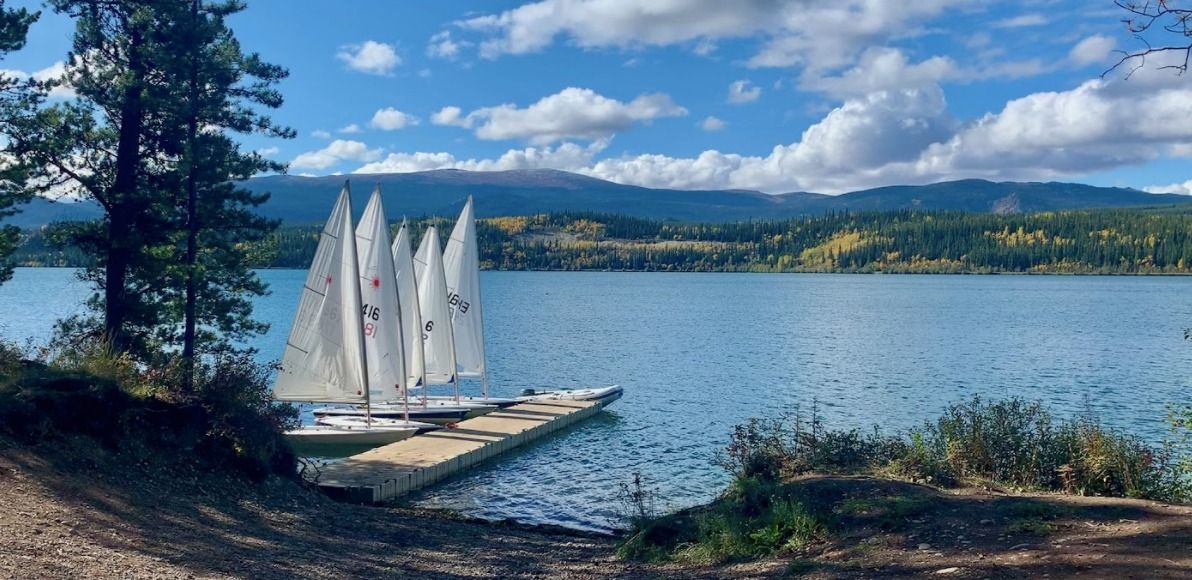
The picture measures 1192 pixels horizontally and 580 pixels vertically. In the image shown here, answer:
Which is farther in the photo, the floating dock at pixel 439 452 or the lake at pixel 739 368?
the lake at pixel 739 368

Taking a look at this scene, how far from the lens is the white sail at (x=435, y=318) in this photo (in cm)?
3083

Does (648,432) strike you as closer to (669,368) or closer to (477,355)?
(477,355)

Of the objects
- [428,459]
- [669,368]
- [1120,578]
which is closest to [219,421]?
[428,459]

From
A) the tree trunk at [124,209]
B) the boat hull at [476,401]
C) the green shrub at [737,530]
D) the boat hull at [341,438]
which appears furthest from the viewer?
the boat hull at [476,401]

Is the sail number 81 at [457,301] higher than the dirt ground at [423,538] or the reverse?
higher

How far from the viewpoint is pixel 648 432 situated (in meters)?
29.8

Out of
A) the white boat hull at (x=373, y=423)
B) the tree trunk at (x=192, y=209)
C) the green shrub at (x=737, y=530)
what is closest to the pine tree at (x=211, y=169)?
the tree trunk at (x=192, y=209)

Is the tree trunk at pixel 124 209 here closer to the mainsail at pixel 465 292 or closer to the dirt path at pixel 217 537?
the dirt path at pixel 217 537

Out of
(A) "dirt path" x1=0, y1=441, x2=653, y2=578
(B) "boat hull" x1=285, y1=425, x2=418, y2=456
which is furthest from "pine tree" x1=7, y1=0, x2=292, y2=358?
(A) "dirt path" x1=0, y1=441, x2=653, y2=578

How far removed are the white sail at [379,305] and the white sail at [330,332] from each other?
0.87 metres

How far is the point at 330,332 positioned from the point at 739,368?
29451 mm

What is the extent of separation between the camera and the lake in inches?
904

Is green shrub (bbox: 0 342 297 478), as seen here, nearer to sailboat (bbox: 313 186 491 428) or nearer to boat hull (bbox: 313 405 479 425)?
sailboat (bbox: 313 186 491 428)

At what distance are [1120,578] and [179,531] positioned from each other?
10321 millimetres
